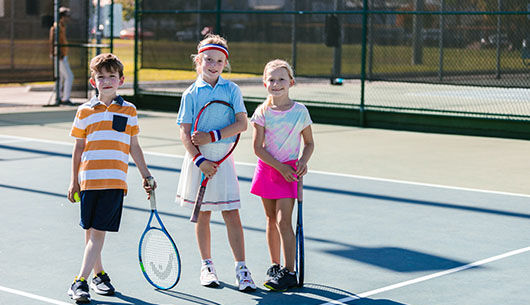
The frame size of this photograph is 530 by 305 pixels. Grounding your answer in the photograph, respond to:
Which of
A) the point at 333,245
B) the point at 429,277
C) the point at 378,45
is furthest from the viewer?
the point at 378,45

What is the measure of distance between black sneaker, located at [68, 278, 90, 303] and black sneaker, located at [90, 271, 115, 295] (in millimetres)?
186

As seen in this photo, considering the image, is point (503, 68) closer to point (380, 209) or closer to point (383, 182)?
point (383, 182)

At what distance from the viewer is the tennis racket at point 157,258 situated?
574 cm

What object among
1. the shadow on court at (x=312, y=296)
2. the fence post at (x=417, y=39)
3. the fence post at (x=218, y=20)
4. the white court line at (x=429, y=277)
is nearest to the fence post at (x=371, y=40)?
the fence post at (x=417, y=39)

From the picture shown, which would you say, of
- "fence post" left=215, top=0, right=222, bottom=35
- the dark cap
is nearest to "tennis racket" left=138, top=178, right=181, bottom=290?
"fence post" left=215, top=0, right=222, bottom=35

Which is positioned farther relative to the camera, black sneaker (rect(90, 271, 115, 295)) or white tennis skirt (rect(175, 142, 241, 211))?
white tennis skirt (rect(175, 142, 241, 211))

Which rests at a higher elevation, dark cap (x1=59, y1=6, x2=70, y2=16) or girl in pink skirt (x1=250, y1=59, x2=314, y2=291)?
dark cap (x1=59, y1=6, x2=70, y2=16)

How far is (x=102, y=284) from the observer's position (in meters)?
5.76

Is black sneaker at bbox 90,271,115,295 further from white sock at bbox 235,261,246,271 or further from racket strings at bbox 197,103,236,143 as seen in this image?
racket strings at bbox 197,103,236,143

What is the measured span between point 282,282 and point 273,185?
24.9 inches

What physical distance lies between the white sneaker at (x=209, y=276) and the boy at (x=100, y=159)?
0.69 meters

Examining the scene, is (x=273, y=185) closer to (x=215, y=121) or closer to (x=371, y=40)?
(x=215, y=121)

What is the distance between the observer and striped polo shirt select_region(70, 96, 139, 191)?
18.3ft

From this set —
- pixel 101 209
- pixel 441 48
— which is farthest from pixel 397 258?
pixel 441 48
